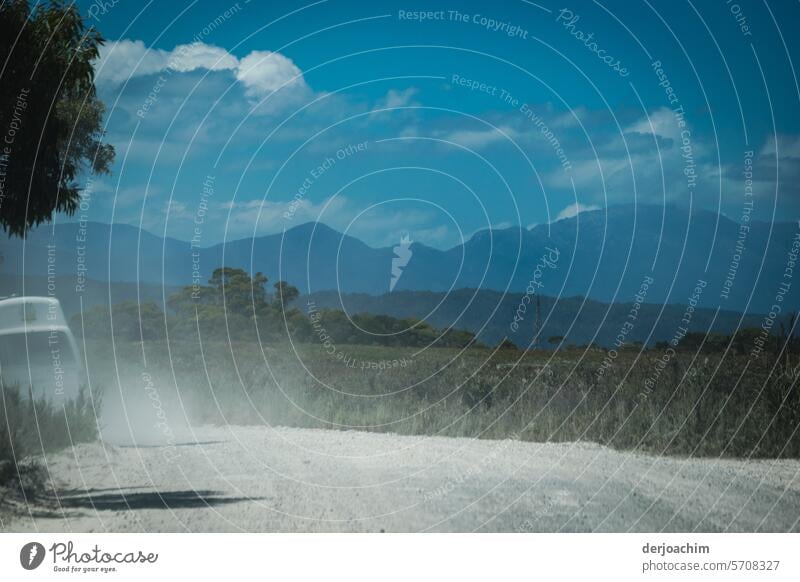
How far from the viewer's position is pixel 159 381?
1541 centimetres

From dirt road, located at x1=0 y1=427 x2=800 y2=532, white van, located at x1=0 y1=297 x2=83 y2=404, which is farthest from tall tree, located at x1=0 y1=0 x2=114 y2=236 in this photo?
dirt road, located at x1=0 y1=427 x2=800 y2=532

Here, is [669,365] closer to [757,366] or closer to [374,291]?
[757,366]

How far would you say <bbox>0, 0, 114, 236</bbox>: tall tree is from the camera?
1168cm

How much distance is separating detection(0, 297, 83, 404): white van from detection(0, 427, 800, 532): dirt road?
3.39 ft

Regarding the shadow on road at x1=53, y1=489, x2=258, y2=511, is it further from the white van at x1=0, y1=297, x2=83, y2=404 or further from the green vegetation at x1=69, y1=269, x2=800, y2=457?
the green vegetation at x1=69, y1=269, x2=800, y2=457

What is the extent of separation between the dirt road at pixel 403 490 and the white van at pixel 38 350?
40.7 inches

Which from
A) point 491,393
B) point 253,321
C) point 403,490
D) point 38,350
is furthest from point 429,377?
point 38,350

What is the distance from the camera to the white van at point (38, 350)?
11.7m

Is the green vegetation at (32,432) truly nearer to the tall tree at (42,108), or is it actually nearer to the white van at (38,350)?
the white van at (38,350)

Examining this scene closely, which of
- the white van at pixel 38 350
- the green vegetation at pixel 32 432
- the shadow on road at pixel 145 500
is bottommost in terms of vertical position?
the shadow on road at pixel 145 500

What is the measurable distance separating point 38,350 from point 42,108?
299 centimetres

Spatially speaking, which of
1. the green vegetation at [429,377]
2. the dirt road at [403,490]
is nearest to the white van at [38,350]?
the dirt road at [403,490]
